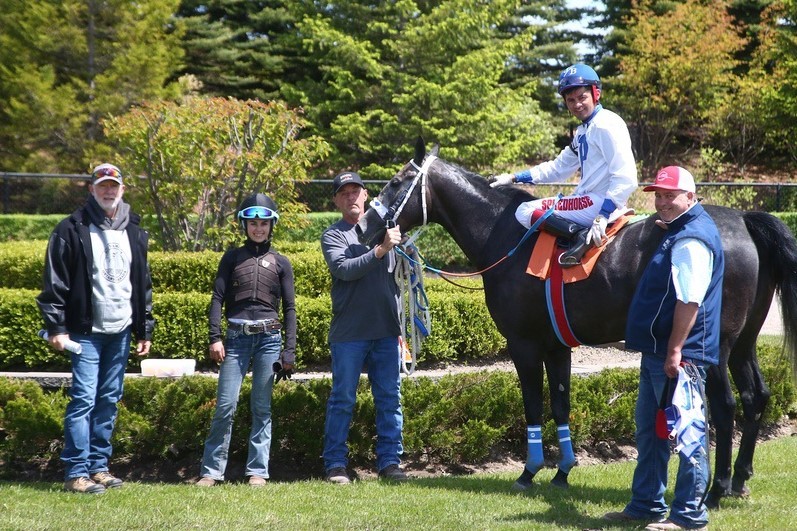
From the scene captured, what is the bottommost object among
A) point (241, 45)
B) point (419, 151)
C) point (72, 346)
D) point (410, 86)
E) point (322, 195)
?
point (72, 346)

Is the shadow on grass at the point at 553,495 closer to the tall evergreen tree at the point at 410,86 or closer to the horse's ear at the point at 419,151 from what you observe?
the horse's ear at the point at 419,151

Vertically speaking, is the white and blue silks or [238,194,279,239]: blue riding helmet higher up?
[238,194,279,239]: blue riding helmet

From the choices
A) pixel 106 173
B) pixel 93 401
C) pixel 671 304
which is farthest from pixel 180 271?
pixel 671 304

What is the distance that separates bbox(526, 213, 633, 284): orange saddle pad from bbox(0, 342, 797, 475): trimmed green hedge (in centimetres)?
162

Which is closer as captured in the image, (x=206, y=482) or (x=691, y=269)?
(x=691, y=269)

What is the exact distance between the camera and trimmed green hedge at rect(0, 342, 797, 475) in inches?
260

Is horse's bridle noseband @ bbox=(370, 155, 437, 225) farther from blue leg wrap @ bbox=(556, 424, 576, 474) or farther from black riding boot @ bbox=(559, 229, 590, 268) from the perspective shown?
blue leg wrap @ bbox=(556, 424, 576, 474)

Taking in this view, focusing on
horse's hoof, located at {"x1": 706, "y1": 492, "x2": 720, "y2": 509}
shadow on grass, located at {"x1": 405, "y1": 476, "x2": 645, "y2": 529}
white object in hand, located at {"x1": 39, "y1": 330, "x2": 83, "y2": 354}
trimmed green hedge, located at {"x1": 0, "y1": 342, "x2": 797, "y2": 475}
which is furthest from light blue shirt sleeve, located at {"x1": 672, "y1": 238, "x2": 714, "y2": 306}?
white object in hand, located at {"x1": 39, "y1": 330, "x2": 83, "y2": 354}

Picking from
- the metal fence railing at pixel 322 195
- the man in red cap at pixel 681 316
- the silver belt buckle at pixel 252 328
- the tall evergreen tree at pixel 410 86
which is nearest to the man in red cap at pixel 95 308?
the silver belt buckle at pixel 252 328

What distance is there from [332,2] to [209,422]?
2023 cm

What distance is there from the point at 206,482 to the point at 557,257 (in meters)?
2.93

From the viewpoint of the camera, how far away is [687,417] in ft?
15.0

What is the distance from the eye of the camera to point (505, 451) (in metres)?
7.34

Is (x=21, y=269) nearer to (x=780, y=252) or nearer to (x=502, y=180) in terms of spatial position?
(x=502, y=180)
